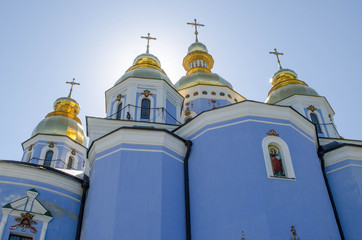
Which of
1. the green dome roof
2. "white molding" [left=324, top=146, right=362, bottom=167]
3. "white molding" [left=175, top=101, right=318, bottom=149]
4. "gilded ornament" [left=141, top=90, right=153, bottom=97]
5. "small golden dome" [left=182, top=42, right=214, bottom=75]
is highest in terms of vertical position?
"small golden dome" [left=182, top=42, right=214, bottom=75]

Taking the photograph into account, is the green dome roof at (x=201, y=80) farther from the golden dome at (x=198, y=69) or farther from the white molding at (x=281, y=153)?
the white molding at (x=281, y=153)

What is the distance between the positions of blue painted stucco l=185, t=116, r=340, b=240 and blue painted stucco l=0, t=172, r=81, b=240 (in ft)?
12.0

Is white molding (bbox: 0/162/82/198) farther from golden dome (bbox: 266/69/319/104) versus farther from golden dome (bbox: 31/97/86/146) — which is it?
golden dome (bbox: 266/69/319/104)

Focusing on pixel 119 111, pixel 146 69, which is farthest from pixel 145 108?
pixel 146 69

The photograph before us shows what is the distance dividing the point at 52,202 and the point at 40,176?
843mm

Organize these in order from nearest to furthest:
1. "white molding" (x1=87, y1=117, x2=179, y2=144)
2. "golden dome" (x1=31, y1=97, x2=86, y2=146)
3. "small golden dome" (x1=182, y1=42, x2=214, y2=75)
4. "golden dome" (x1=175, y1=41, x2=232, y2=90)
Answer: "white molding" (x1=87, y1=117, x2=179, y2=144) → "golden dome" (x1=31, y1=97, x2=86, y2=146) → "golden dome" (x1=175, y1=41, x2=232, y2=90) → "small golden dome" (x1=182, y1=42, x2=214, y2=75)

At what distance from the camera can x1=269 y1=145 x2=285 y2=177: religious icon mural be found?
9617 mm

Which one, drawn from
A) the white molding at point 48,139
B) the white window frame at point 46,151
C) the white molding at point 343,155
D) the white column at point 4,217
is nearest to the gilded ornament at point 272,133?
the white molding at point 343,155

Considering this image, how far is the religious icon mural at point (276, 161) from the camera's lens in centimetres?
962

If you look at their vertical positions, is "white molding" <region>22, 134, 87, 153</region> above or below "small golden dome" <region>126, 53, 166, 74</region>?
below

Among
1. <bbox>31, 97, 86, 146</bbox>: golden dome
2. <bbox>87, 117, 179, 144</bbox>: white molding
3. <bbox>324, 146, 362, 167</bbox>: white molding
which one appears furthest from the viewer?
<bbox>31, 97, 86, 146</bbox>: golden dome

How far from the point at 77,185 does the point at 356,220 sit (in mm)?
8084

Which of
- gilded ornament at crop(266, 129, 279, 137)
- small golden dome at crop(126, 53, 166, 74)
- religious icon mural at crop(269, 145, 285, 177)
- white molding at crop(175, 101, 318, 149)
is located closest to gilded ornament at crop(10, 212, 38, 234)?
white molding at crop(175, 101, 318, 149)

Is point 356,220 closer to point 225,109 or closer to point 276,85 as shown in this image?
point 225,109
